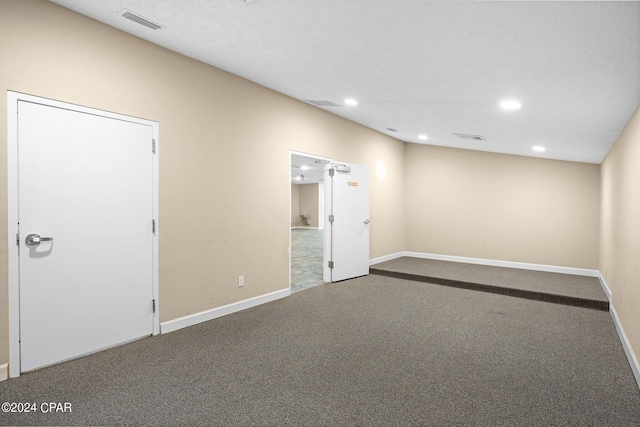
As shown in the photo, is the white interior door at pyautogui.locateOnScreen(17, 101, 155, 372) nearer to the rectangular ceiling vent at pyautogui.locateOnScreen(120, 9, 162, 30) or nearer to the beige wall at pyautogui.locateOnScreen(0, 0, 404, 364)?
the beige wall at pyautogui.locateOnScreen(0, 0, 404, 364)

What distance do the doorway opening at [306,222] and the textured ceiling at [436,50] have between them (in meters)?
1.72

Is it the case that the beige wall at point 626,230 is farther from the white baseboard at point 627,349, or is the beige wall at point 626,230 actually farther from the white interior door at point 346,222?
the white interior door at point 346,222

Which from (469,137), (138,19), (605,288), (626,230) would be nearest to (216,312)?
(138,19)

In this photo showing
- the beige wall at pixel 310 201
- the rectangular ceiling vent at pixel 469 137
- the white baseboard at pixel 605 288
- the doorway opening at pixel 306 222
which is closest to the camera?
the white baseboard at pixel 605 288

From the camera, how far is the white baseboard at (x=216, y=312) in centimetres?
336

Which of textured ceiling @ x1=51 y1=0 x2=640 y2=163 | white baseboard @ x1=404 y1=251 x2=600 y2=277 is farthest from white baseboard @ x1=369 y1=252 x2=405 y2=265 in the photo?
textured ceiling @ x1=51 y1=0 x2=640 y2=163

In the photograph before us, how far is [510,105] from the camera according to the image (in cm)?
345

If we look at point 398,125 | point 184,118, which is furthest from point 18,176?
point 398,125

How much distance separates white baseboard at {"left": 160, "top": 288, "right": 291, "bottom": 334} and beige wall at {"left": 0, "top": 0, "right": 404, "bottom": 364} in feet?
0.21

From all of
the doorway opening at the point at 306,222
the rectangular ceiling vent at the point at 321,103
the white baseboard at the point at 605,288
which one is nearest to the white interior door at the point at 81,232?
the doorway opening at the point at 306,222

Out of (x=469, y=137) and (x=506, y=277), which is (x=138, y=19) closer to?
(x=469, y=137)

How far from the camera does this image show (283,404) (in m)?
2.16

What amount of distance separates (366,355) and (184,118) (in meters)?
2.92

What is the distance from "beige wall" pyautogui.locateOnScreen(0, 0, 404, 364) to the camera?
2512 mm
